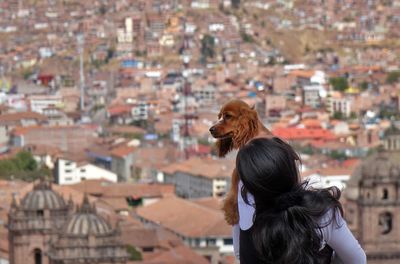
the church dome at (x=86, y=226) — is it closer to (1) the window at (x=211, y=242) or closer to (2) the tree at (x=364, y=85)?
(1) the window at (x=211, y=242)

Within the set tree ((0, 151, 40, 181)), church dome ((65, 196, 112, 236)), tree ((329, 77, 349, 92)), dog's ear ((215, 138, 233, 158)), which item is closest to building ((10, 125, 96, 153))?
tree ((0, 151, 40, 181))

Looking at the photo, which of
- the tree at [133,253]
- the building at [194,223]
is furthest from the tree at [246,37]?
the tree at [133,253]

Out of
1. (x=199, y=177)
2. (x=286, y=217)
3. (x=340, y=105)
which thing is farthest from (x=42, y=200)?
(x=340, y=105)

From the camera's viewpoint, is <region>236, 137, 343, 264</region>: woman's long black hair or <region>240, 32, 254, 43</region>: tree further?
<region>240, 32, 254, 43</region>: tree

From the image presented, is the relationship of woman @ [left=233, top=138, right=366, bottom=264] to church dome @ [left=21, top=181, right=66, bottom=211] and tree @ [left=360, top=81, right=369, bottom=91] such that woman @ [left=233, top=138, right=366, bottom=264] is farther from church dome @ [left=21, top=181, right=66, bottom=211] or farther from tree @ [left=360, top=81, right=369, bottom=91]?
tree @ [left=360, top=81, right=369, bottom=91]

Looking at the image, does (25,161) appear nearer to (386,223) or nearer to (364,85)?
(386,223)
